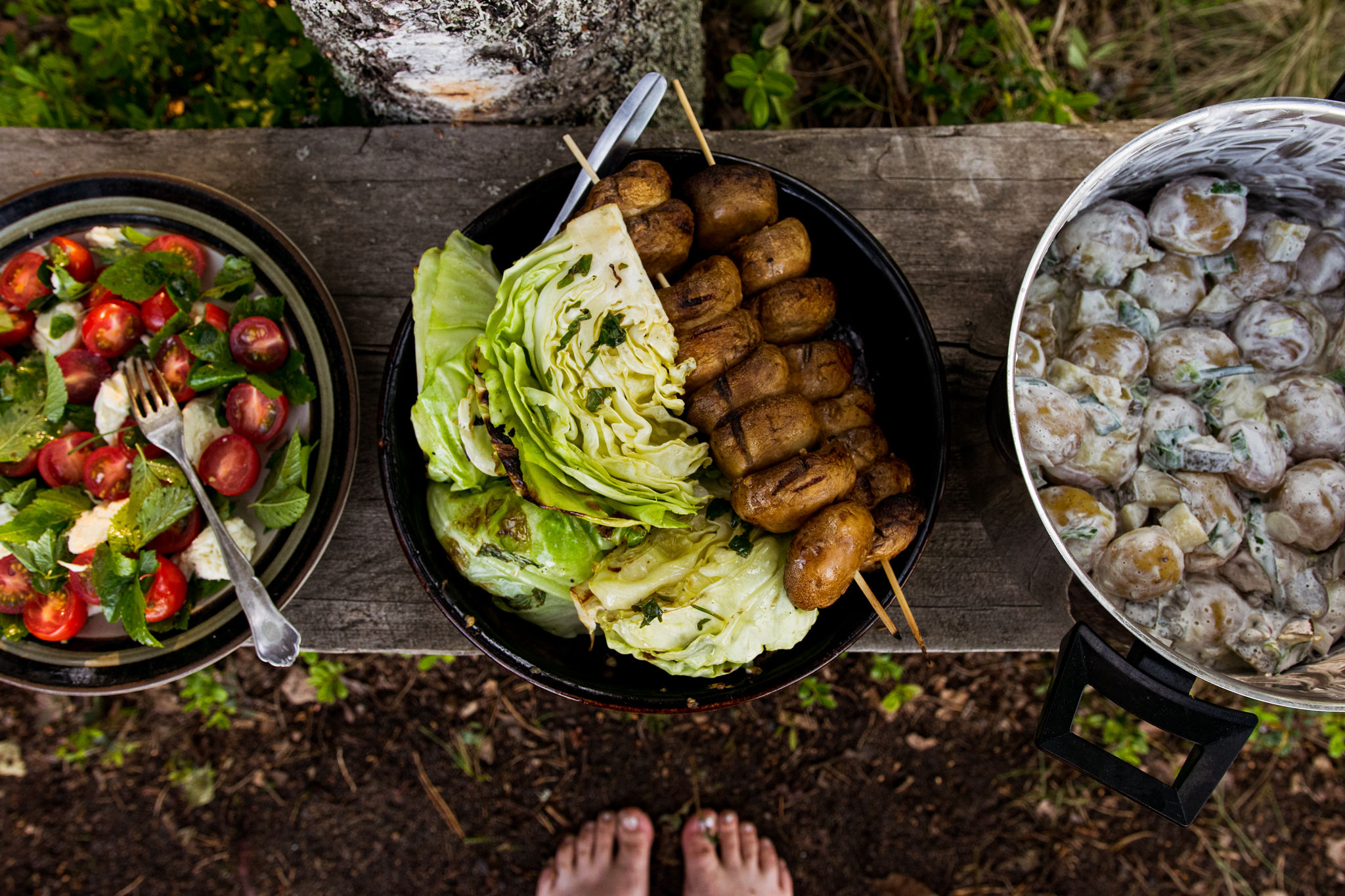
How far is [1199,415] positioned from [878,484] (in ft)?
2.71

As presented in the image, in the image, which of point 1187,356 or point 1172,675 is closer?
point 1172,675

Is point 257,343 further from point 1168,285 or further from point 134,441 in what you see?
point 1168,285

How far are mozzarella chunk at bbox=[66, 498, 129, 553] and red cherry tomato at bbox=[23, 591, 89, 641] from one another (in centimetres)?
13

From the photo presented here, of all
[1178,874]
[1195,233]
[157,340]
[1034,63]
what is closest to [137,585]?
[157,340]

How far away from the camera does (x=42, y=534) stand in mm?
1830

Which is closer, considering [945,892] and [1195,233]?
[1195,233]

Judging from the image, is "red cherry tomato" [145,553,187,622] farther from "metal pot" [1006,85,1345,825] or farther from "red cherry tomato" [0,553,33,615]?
"metal pot" [1006,85,1345,825]

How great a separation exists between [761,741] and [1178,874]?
1762 mm

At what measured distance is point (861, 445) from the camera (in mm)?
1723

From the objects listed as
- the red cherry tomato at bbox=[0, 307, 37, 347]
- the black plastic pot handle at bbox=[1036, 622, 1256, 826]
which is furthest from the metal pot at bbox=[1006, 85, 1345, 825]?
the red cherry tomato at bbox=[0, 307, 37, 347]

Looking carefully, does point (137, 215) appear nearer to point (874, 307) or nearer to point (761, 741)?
point (874, 307)

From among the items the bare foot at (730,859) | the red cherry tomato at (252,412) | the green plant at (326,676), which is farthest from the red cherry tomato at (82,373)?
the bare foot at (730,859)

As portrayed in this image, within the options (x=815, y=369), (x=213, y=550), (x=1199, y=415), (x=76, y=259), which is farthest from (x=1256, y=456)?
(x=76, y=259)

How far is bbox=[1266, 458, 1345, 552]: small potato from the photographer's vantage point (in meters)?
1.73
